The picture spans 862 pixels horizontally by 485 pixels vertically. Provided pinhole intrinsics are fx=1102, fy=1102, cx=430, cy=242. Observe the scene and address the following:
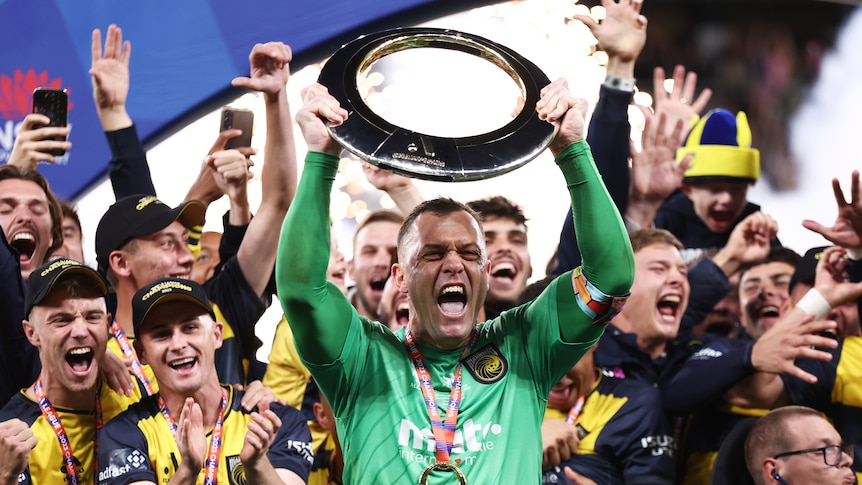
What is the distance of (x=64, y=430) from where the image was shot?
11.6ft

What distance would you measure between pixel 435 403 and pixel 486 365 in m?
0.18

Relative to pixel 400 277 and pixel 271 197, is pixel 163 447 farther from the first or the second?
pixel 271 197

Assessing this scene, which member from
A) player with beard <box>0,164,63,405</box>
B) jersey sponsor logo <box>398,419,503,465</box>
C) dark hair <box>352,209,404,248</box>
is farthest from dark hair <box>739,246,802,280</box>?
player with beard <box>0,164,63,405</box>

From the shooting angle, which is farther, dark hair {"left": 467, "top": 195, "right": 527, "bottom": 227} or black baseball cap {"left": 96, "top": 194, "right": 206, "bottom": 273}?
dark hair {"left": 467, "top": 195, "right": 527, "bottom": 227}

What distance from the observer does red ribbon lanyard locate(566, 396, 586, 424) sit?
418 centimetres

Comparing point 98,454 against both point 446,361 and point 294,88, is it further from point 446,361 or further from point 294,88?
point 294,88

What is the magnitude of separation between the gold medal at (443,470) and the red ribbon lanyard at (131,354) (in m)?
1.57

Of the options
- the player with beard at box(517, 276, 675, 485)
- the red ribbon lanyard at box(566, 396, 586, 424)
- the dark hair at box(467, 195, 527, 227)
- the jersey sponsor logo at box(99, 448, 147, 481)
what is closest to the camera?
the jersey sponsor logo at box(99, 448, 147, 481)

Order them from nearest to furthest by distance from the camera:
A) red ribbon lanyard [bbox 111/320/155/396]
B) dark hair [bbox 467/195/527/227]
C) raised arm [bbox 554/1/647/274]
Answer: red ribbon lanyard [bbox 111/320/155/396] < raised arm [bbox 554/1/647/274] < dark hair [bbox 467/195/527/227]

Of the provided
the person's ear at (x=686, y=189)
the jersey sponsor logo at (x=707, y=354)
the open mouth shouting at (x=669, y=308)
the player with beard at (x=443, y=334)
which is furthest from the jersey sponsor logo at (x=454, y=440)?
the person's ear at (x=686, y=189)

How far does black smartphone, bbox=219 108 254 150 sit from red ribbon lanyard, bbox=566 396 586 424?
77.1 inches

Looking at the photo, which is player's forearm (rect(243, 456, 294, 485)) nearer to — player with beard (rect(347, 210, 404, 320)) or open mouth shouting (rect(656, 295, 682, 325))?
player with beard (rect(347, 210, 404, 320))

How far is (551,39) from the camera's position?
21.8ft

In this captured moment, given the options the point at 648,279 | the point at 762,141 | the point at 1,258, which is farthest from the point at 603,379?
the point at 762,141
